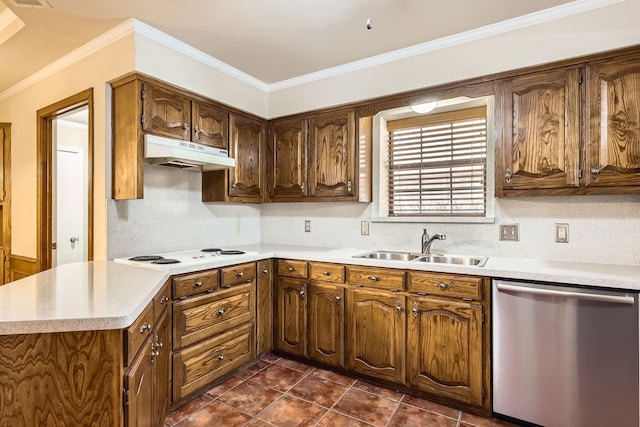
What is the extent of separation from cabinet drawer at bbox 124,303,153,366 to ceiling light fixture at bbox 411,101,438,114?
92.1 inches

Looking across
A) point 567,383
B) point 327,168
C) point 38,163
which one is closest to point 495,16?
point 327,168

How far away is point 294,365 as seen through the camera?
2.81m

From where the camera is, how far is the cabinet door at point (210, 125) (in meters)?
2.74

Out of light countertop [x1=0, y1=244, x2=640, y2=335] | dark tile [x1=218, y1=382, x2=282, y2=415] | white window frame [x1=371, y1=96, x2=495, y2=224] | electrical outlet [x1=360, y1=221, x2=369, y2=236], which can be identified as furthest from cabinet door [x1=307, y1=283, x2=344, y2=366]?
white window frame [x1=371, y1=96, x2=495, y2=224]

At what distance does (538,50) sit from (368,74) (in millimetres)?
1245

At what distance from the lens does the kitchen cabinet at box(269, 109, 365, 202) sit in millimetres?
3008

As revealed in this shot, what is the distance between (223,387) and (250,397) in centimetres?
26

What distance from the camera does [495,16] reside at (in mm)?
2279

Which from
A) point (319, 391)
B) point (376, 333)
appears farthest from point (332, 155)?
point (319, 391)

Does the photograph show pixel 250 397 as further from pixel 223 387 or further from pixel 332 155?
pixel 332 155

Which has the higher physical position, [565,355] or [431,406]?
[565,355]

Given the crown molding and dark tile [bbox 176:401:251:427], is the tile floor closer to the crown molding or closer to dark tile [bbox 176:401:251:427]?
dark tile [bbox 176:401:251:427]

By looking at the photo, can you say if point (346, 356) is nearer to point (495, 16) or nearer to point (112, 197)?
point (112, 197)

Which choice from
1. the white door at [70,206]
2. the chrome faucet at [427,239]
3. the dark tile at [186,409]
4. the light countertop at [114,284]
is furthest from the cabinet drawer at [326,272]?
the white door at [70,206]
